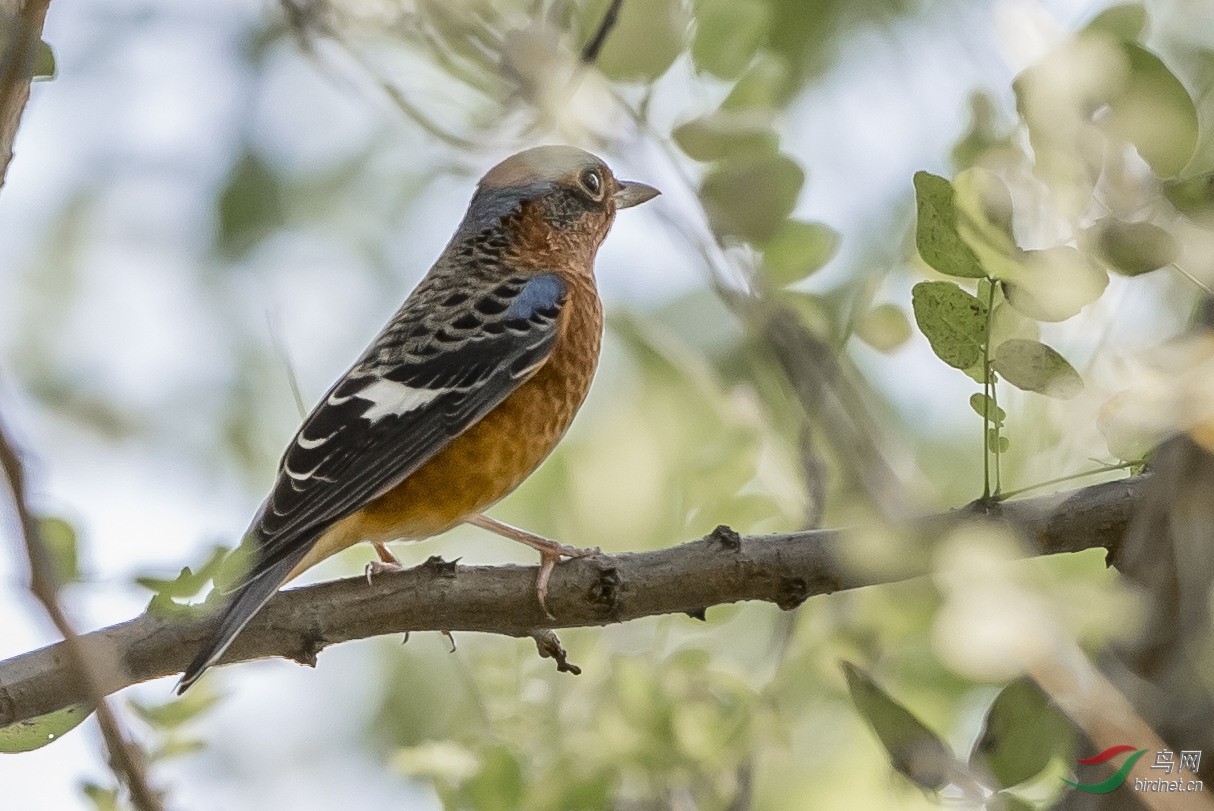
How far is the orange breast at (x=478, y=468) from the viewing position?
434 cm

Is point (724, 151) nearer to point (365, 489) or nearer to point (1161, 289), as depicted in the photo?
point (1161, 289)

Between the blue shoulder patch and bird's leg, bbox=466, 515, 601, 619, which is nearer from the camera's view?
bird's leg, bbox=466, 515, 601, 619

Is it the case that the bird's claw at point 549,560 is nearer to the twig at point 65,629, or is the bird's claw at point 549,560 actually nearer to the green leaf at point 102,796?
the green leaf at point 102,796

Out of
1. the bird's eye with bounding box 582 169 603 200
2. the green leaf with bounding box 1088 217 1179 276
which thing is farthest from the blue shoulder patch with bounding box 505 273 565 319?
the green leaf with bounding box 1088 217 1179 276

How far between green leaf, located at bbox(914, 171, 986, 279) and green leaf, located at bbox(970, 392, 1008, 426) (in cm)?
24

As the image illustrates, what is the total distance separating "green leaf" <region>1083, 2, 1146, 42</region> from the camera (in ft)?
6.85

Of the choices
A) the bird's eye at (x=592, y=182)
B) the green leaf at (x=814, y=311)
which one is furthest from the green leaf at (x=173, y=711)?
the bird's eye at (x=592, y=182)

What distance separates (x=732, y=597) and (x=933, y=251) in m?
1.44

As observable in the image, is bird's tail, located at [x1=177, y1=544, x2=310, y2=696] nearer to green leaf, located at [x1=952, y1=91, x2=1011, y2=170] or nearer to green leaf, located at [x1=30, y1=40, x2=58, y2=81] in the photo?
green leaf, located at [x1=30, y1=40, x2=58, y2=81]

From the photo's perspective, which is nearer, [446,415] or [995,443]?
[995,443]

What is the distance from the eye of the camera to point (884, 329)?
2566 mm

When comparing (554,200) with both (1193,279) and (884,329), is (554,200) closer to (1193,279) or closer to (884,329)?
(884,329)

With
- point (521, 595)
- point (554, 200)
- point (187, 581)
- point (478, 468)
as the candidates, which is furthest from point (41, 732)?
point (554, 200)

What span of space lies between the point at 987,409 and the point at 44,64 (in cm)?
184
